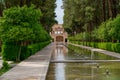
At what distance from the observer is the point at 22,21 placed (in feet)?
76.2

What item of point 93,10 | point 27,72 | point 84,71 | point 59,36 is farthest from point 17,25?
point 59,36

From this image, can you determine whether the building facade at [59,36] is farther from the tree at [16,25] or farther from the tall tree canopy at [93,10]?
the tree at [16,25]

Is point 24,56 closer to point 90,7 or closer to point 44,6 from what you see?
point 44,6

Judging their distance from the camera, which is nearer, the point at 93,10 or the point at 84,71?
the point at 84,71

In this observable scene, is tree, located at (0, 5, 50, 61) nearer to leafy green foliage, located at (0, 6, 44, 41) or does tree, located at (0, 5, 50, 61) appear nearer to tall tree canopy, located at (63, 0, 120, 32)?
leafy green foliage, located at (0, 6, 44, 41)

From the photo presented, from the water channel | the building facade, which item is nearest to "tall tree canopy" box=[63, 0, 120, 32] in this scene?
the water channel

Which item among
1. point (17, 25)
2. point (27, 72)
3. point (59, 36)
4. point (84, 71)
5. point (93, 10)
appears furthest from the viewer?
point (59, 36)

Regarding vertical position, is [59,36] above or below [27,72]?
above

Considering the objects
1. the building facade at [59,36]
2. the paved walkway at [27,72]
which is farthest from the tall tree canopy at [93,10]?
the building facade at [59,36]

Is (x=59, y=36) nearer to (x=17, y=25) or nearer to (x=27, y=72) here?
(x=17, y=25)

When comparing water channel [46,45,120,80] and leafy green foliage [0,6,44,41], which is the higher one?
leafy green foliage [0,6,44,41]

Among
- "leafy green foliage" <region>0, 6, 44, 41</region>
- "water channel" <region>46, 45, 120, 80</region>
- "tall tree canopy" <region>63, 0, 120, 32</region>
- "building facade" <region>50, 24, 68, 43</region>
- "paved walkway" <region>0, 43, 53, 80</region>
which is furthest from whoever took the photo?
"building facade" <region>50, 24, 68, 43</region>

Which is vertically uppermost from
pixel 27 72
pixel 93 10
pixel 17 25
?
pixel 93 10

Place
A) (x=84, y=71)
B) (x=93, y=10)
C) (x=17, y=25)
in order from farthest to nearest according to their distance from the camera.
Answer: (x=93, y=10)
(x=17, y=25)
(x=84, y=71)
